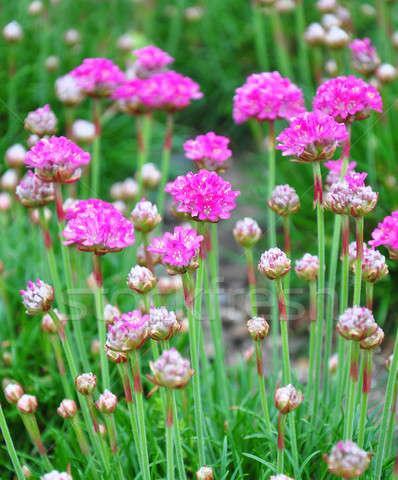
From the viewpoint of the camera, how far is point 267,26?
3.77 meters

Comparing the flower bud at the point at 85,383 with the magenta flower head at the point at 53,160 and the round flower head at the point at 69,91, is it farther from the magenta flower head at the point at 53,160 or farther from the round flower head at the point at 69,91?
the round flower head at the point at 69,91

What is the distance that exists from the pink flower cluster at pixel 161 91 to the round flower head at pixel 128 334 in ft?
3.02


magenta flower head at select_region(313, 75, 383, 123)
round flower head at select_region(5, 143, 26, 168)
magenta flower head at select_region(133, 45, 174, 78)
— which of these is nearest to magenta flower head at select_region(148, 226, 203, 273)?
magenta flower head at select_region(313, 75, 383, 123)

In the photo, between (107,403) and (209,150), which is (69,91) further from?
(107,403)

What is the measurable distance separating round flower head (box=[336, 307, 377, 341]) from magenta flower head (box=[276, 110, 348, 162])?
33 cm

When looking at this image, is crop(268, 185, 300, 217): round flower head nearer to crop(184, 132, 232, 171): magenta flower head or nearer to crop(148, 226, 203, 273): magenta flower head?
crop(184, 132, 232, 171): magenta flower head

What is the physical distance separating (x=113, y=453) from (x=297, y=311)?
1.29m

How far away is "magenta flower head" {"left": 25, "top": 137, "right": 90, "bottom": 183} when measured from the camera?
1.42m

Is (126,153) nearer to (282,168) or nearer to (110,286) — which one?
(282,168)

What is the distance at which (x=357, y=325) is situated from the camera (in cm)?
113

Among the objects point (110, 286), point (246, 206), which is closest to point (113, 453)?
point (110, 286)

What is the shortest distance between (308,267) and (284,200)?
14 cm

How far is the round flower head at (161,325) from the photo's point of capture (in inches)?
47.8

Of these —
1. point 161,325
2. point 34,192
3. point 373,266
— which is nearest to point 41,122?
point 34,192
